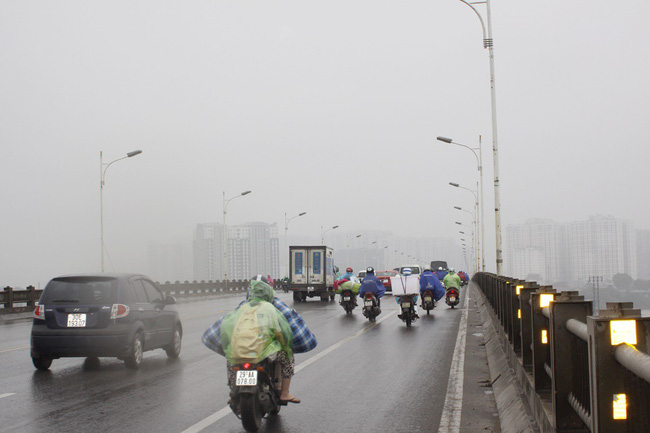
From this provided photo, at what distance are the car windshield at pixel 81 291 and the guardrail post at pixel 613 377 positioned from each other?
9.71 m

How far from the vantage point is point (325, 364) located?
13.1 m

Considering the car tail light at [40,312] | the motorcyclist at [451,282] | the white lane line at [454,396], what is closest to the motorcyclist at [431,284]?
the motorcyclist at [451,282]

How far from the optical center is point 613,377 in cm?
362

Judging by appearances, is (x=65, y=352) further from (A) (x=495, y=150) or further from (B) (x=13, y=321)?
(A) (x=495, y=150)

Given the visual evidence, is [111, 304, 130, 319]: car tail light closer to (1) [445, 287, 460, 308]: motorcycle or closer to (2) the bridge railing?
(2) the bridge railing

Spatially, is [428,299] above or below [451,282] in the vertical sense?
below

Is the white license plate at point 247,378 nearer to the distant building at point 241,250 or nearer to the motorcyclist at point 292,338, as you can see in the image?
the motorcyclist at point 292,338

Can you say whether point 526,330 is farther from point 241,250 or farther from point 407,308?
point 241,250

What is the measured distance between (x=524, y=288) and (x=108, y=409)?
4950mm

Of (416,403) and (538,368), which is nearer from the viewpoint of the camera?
(538,368)

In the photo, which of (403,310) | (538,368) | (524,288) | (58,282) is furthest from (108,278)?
(403,310)

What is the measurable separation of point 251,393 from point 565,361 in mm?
3233

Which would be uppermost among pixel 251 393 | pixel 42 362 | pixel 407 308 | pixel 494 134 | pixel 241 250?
pixel 494 134

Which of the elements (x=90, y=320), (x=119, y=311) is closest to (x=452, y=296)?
(x=119, y=311)
